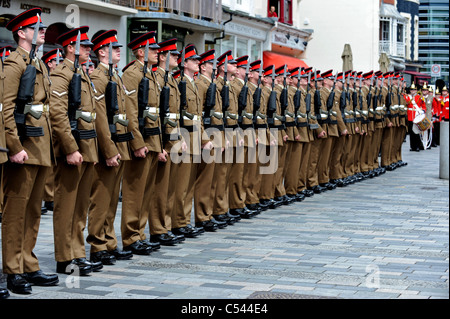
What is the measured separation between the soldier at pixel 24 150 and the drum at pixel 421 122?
20898 millimetres

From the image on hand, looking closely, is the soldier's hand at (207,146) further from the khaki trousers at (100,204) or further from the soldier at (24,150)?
the soldier at (24,150)

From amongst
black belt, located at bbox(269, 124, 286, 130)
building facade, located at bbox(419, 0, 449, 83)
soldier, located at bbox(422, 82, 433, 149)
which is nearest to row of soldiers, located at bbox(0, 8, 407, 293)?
black belt, located at bbox(269, 124, 286, 130)

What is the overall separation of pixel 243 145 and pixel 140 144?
3.37 meters

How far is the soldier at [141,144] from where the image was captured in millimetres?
8945

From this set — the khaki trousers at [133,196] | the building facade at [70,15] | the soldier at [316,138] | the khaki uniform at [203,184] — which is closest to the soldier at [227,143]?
the khaki uniform at [203,184]

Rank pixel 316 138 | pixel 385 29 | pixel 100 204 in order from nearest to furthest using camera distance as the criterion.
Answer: pixel 100 204, pixel 316 138, pixel 385 29

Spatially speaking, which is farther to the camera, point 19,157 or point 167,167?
point 167,167

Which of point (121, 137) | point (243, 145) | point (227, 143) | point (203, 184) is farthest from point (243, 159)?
point (121, 137)

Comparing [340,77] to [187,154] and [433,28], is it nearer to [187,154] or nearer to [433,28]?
[187,154]

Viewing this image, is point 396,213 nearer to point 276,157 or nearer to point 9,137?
point 276,157

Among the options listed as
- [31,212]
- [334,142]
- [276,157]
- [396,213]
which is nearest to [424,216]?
[396,213]

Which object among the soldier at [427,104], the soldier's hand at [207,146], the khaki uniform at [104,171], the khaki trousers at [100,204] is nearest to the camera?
the khaki uniform at [104,171]

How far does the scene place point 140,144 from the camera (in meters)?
8.91

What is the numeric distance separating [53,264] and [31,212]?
4.07 feet
